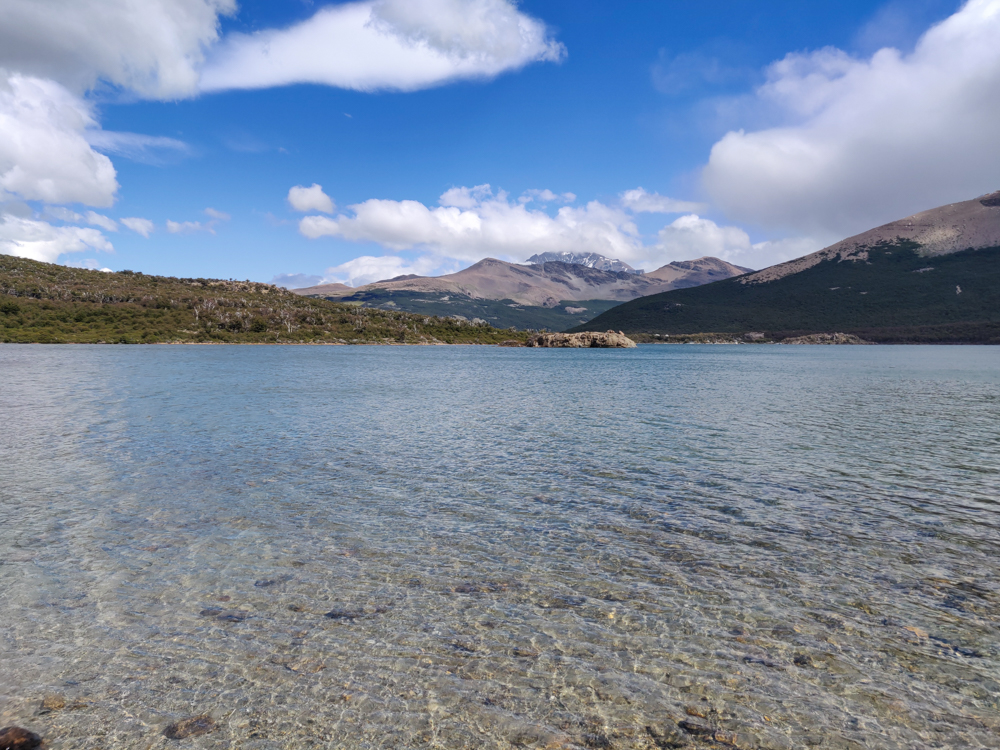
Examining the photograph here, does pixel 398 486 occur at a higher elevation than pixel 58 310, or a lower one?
lower

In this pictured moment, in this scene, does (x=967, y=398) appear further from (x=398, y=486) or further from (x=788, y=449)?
(x=398, y=486)

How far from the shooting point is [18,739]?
6102mm

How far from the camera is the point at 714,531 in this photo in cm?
1347

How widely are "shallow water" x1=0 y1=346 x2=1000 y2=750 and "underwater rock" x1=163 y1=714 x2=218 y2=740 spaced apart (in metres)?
0.09

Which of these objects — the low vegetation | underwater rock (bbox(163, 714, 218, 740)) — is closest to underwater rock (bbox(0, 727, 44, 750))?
underwater rock (bbox(163, 714, 218, 740))

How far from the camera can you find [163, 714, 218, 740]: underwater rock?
632cm

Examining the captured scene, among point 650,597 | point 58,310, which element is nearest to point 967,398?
point 650,597

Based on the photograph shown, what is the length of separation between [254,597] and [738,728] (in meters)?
8.02

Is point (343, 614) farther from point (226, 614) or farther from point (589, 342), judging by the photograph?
point (589, 342)

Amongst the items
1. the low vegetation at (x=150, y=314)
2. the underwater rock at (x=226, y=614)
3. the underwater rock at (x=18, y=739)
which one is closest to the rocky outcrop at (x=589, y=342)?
the low vegetation at (x=150, y=314)

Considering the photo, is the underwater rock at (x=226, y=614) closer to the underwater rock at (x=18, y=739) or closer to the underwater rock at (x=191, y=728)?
the underwater rock at (x=191, y=728)

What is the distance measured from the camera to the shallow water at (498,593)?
22.2 ft

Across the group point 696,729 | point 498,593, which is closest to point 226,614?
point 498,593

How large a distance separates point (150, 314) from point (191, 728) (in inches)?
6786
